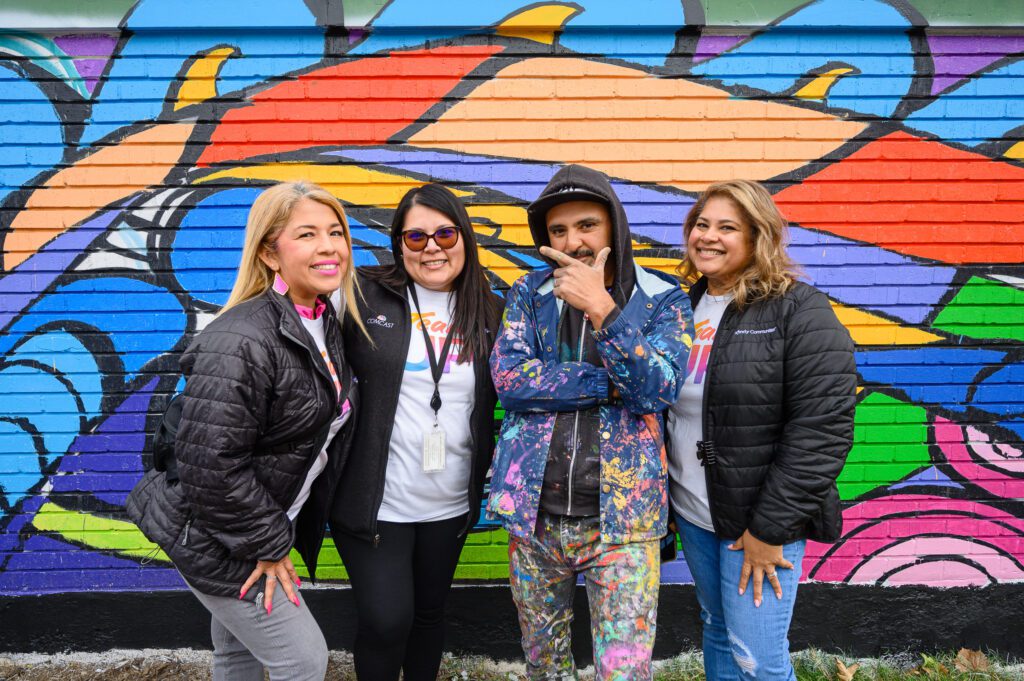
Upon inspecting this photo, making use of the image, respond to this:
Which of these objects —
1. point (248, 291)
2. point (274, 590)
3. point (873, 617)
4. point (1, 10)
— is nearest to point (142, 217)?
point (1, 10)

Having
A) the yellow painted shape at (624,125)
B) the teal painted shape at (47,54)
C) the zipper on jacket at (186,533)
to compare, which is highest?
the teal painted shape at (47,54)

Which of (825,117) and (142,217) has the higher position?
(825,117)

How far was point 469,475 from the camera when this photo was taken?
7.90 feet

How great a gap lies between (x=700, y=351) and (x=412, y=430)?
3.67 ft

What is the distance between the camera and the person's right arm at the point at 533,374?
2.04 m

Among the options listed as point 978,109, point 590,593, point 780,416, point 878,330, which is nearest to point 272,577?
point 590,593

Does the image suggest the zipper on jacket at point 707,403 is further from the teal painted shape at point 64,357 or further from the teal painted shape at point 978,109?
the teal painted shape at point 64,357

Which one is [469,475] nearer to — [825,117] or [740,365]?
[740,365]

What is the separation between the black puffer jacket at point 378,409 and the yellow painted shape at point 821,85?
7.72 feet

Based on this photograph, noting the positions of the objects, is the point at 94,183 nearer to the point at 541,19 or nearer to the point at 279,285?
the point at 279,285

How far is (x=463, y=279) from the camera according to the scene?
2453mm

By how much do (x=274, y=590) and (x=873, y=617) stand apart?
332 cm

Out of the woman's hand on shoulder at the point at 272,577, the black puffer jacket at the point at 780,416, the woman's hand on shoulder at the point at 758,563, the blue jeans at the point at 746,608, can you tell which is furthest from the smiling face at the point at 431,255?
the woman's hand on shoulder at the point at 758,563

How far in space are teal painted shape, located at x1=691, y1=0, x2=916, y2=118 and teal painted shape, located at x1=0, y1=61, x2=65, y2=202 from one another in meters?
3.56
